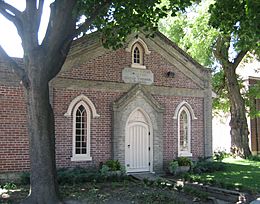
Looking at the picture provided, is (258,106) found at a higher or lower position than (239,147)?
higher

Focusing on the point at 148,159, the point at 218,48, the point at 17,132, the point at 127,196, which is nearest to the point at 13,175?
the point at 17,132

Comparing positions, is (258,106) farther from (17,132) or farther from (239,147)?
(17,132)

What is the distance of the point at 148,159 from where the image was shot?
54.2ft

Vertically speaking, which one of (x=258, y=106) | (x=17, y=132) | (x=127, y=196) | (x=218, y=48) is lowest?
(x=127, y=196)

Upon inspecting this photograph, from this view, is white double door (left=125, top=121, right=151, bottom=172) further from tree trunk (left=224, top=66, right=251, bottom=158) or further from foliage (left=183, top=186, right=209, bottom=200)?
tree trunk (left=224, top=66, right=251, bottom=158)

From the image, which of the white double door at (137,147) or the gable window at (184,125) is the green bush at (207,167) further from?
the white double door at (137,147)

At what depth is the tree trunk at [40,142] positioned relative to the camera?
9656 mm

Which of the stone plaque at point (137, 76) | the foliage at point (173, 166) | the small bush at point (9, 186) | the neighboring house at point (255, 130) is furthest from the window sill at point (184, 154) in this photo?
the neighboring house at point (255, 130)

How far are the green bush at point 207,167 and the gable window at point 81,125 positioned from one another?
5465 mm

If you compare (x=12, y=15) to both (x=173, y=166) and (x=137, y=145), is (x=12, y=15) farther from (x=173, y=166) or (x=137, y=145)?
(x=173, y=166)

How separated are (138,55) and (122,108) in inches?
122

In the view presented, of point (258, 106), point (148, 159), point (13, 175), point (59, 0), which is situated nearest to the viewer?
point (59, 0)

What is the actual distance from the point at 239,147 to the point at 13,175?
16.6 m

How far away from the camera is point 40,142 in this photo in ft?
31.9
